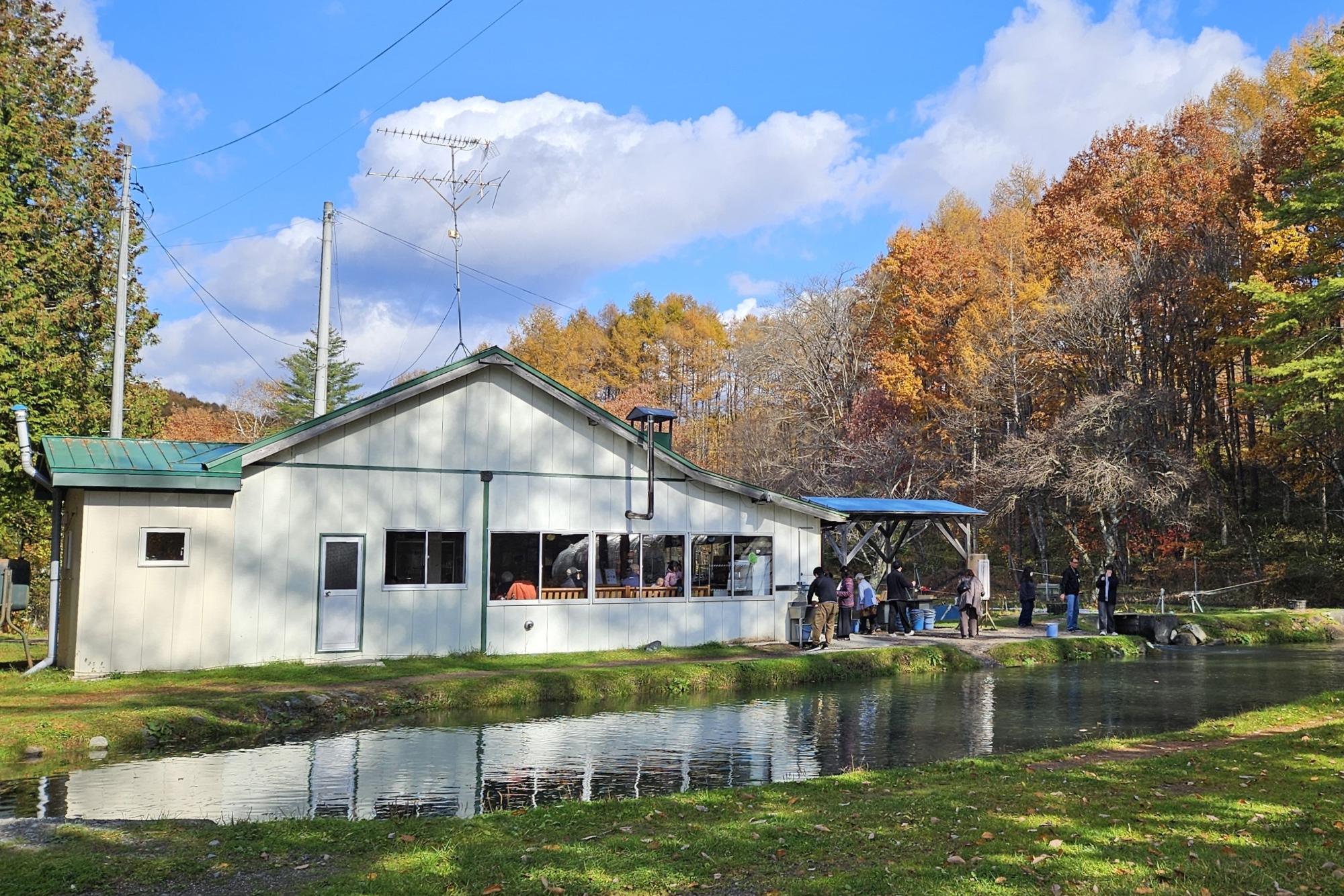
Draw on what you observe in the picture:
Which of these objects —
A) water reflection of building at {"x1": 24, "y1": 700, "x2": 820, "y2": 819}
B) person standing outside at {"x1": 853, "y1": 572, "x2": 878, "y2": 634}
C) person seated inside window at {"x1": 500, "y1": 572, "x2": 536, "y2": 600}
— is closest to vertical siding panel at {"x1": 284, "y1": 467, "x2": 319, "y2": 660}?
person seated inside window at {"x1": 500, "y1": 572, "x2": 536, "y2": 600}

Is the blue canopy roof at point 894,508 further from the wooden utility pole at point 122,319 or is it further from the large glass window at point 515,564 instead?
the wooden utility pole at point 122,319

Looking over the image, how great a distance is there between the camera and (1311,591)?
35.4 meters

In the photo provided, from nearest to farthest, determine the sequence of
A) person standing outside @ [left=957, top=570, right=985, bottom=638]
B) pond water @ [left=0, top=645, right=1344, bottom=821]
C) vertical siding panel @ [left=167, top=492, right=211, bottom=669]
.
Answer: pond water @ [left=0, top=645, right=1344, bottom=821] < vertical siding panel @ [left=167, top=492, right=211, bottom=669] < person standing outside @ [left=957, top=570, right=985, bottom=638]

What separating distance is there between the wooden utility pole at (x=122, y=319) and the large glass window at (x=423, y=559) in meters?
9.15

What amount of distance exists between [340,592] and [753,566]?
878 centimetres

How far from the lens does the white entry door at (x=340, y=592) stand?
18422 millimetres

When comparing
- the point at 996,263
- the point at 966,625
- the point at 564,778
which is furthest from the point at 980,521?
the point at 564,778

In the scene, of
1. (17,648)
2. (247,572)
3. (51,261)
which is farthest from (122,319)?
(247,572)

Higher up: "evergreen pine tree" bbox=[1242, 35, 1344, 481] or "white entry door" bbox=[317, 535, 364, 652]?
"evergreen pine tree" bbox=[1242, 35, 1344, 481]

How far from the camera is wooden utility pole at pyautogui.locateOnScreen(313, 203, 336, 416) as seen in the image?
76.6ft

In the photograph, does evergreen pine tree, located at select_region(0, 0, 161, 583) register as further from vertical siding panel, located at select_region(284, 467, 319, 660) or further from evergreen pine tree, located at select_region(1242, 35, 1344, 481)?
evergreen pine tree, located at select_region(1242, 35, 1344, 481)

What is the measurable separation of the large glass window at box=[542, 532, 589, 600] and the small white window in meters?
6.42

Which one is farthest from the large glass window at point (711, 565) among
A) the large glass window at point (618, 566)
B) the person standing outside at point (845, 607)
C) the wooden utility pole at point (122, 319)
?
the wooden utility pole at point (122, 319)

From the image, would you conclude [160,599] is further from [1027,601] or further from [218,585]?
[1027,601]
